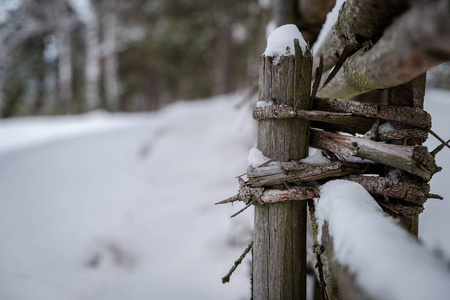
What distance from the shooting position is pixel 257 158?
1.25 metres

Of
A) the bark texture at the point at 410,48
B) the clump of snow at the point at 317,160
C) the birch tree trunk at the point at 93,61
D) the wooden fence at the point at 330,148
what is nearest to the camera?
the bark texture at the point at 410,48

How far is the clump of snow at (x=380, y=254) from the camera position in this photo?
0.64 m

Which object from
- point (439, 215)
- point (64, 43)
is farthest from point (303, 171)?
point (64, 43)

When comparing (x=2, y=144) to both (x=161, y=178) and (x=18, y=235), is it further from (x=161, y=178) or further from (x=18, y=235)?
(x=161, y=178)

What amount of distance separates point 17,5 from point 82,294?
35.2 ft

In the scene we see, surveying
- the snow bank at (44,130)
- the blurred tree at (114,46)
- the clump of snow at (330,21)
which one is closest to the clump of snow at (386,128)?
the clump of snow at (330,21)

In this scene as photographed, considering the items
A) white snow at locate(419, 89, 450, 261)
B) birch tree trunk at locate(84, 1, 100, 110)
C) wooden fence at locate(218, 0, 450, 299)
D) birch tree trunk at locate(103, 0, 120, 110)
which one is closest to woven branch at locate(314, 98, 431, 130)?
wooden fence at locate(218, 0, 450, 299)

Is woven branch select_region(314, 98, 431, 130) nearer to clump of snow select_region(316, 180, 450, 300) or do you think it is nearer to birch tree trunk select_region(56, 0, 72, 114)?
clump of snow select_region(316, 180, 450, 300)

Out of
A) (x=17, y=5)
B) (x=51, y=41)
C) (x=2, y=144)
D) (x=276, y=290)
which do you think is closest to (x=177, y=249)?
(x=276, y=290)

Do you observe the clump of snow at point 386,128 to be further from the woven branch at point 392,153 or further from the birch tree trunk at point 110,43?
the birch tree trunk at point 110,43

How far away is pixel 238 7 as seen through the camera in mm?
6336

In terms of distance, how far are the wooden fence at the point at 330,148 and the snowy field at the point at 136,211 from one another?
926 mm

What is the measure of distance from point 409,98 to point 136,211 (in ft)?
12.2

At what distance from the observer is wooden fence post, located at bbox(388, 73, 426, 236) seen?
3.56 feet
